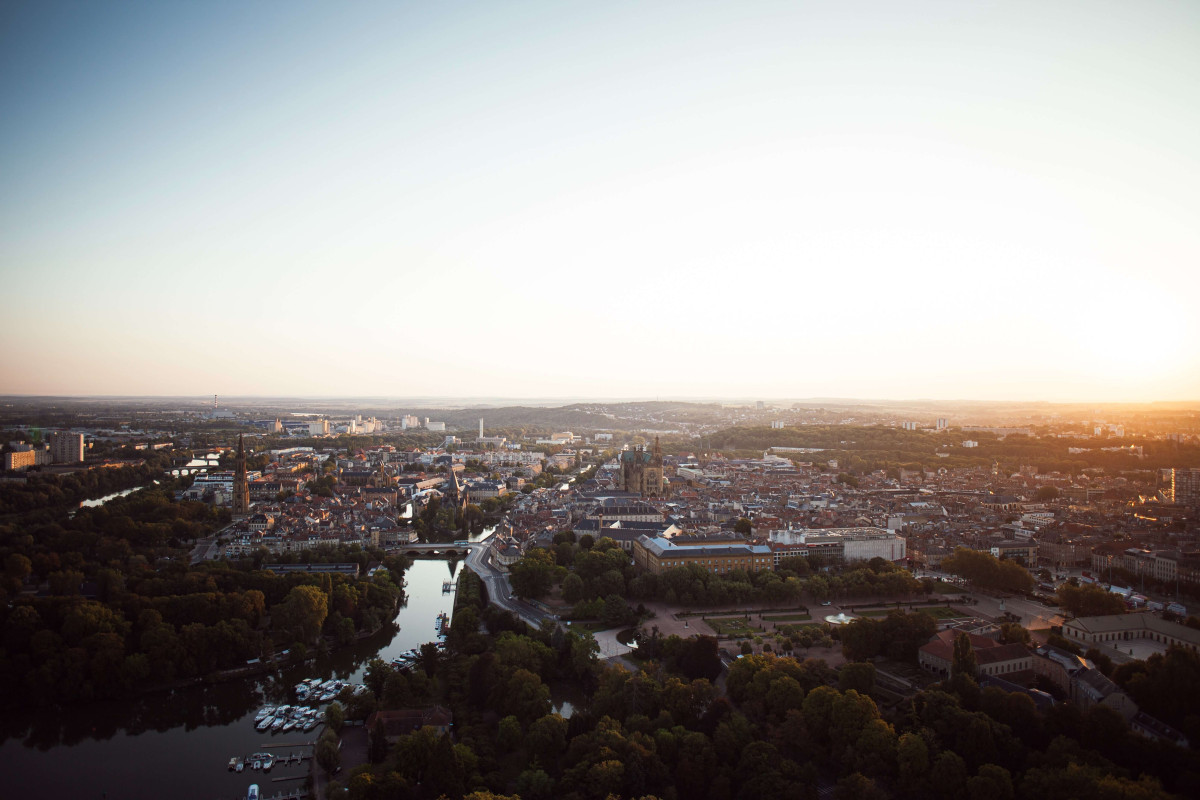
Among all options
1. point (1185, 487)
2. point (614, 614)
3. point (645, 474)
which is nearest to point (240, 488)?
point (645, 474)

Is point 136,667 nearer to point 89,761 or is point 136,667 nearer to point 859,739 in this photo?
point 89,761

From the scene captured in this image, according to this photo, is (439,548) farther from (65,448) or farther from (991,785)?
(65,448)

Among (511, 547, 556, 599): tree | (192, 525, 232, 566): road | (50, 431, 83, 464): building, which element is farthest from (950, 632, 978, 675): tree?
(50, 431, 83, 464): building

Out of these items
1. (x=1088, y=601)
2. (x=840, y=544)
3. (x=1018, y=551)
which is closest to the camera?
(x=1088, y=601)

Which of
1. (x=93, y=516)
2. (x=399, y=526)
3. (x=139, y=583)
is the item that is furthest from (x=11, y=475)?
(x=139, y=583)

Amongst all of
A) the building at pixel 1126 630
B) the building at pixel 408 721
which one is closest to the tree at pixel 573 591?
the building at pixel 408 721
